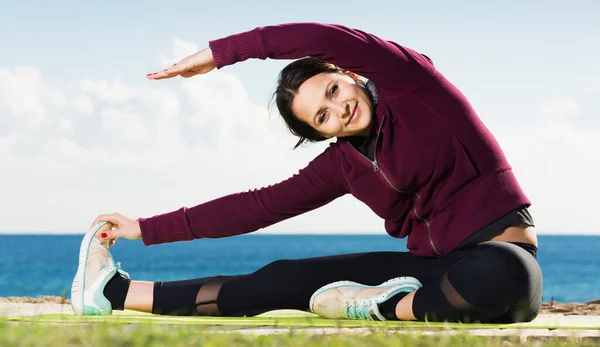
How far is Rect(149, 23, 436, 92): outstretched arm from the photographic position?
3156 mm

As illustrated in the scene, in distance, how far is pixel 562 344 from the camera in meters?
2.54

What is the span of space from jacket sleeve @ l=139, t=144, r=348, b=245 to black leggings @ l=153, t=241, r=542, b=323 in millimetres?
268

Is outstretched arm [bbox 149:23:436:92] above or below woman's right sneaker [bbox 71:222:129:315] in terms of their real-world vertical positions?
above

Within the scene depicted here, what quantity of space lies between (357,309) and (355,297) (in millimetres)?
75

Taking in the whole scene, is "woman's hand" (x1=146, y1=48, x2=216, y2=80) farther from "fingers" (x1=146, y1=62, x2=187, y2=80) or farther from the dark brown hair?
the dark brown hair

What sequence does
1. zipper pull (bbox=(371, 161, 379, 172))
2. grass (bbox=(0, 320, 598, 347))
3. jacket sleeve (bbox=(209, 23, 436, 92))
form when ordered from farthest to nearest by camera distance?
zipper pull (bbox=(371, 161, 379, 172)) < jacket sleeve (bbox=(209, 23, 436, 92)) < grass (bbox=(0, 320, 598, 347))

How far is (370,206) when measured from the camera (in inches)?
145

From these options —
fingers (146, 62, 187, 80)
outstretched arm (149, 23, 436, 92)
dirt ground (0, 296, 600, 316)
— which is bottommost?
dirt ground (0, 296, 600, 316)

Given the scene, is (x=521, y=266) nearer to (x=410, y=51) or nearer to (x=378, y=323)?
(x=378, y=323)

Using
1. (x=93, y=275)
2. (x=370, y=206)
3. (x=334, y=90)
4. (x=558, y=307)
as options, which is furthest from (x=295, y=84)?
(x=558, y=307)

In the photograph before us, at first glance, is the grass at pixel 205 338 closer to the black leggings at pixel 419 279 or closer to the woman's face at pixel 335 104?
the black leggings at pixel 419 279

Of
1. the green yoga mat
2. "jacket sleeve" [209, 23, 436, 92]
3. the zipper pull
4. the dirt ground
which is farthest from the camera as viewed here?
the dirt ground

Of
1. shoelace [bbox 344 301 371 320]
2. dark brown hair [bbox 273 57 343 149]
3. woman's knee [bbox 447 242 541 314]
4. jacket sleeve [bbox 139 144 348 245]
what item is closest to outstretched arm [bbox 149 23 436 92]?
dark brown hair [bbox 273 57 343 149]

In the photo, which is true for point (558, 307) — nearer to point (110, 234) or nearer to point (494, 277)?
point (494, 277)
